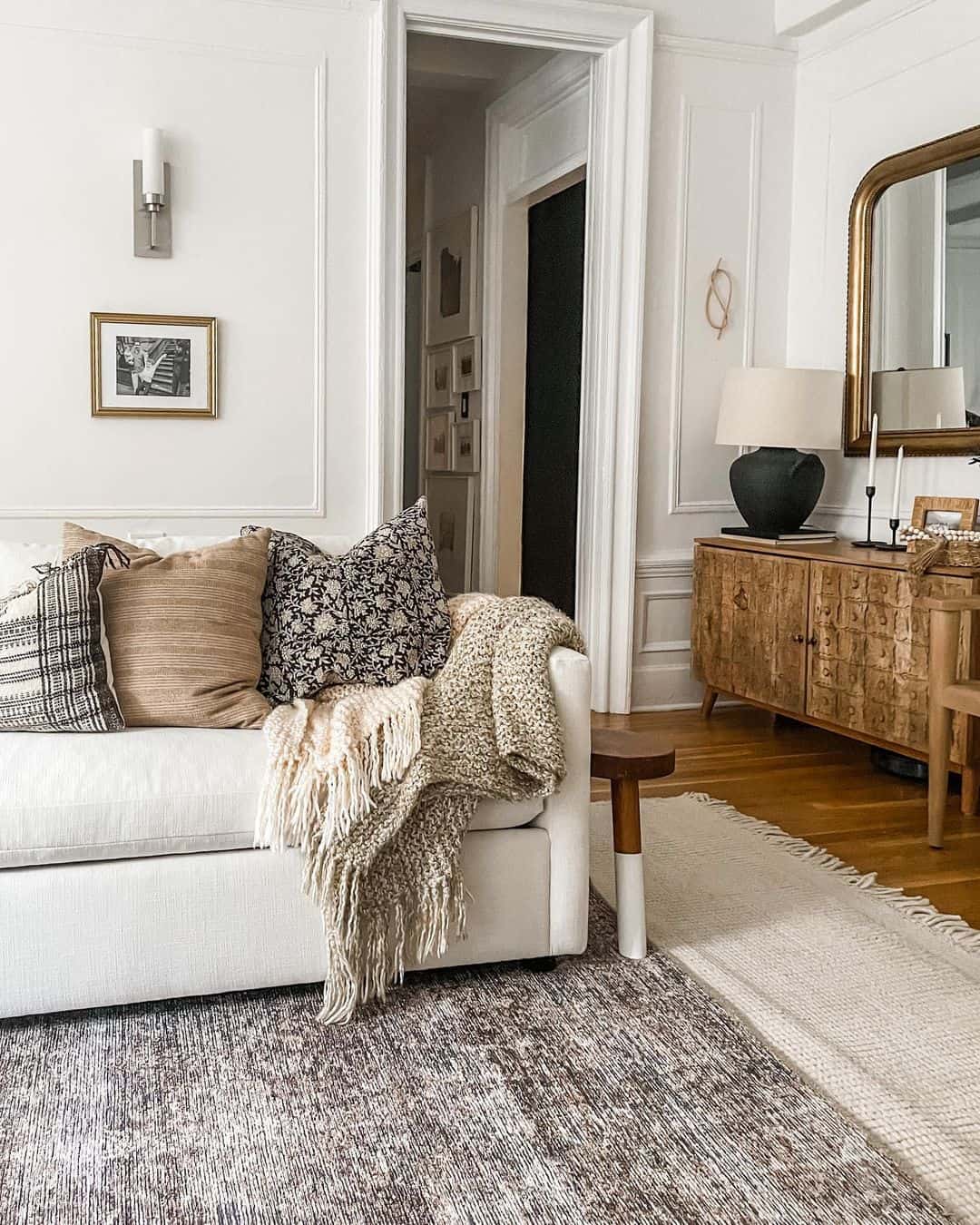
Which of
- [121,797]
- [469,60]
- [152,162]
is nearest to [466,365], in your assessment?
[469,60]

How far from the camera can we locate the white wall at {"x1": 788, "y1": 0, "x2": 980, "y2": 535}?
13.7ft

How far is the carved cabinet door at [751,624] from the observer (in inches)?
170

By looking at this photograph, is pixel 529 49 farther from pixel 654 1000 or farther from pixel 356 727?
pixel 654 1000

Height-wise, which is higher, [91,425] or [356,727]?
[91,425]

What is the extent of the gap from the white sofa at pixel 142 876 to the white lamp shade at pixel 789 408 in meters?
2.59

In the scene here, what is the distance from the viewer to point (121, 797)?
7.10ft

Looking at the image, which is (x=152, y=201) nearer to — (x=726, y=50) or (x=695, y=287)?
(x=695, y=287)

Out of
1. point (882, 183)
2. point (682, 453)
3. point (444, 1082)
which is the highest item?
point (882, 183)

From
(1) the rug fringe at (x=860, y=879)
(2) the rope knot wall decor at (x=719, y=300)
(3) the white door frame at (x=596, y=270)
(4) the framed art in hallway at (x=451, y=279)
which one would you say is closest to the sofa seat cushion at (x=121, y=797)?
(1) the rug fringe at (x=860, y=879)

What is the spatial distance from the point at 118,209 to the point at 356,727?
2673 millimetres

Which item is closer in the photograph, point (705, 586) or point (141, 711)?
point (141, 711)

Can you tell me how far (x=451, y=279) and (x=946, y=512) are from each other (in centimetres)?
336

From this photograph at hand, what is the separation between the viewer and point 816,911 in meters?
2.82

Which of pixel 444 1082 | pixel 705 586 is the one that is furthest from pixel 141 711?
pixel 705 586
